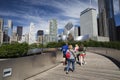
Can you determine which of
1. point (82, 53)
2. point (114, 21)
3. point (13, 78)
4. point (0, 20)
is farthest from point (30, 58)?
point (0, 20)

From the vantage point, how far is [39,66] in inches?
380

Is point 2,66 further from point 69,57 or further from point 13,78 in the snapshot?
point 69,57

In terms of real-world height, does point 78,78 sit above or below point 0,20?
below

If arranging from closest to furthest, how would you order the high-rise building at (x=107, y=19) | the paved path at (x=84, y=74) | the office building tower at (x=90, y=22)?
1. the paved path at (x=84, y=74)
2. the office building tower at (x=90, y=22)
3. the high-rise building at (x=107, y=19)

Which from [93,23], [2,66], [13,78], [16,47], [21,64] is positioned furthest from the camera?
[93,23]

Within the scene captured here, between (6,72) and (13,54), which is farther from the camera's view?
(13,54)

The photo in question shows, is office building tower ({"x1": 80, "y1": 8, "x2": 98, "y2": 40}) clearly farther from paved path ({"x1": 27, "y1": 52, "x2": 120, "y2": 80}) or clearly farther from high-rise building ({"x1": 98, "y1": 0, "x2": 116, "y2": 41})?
paved path ({"x1": 27, "y1": 52, "x2": 120, "y2": 80})

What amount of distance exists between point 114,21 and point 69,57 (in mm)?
157228

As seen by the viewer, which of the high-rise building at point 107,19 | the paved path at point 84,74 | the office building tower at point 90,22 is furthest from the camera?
the high-rise building at point 107,19

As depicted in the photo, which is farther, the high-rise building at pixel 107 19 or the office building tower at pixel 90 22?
the high-rise building at pixel 107 19

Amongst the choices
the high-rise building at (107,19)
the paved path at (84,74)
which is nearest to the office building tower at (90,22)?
the high-rise building at (107,19)

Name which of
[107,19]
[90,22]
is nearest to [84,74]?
[90,22]

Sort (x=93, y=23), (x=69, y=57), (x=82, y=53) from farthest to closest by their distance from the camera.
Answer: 1. (x=93, y=23)
2. (x=82, y=53)
3. (x=69, y=57)

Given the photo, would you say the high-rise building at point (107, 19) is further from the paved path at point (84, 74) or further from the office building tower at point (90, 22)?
the paved path at point (84, 74)
